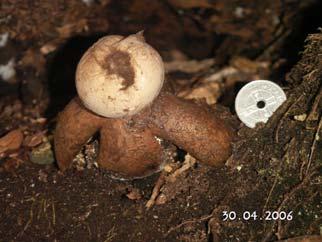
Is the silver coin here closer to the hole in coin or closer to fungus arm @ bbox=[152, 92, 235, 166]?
the hole in coin

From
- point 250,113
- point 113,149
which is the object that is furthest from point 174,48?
point 113,149

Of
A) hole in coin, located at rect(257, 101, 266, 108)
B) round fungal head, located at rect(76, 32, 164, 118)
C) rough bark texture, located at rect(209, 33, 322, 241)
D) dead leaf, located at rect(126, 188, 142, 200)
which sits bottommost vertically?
dead leaf, located at rect(126, 188, 142, 200)

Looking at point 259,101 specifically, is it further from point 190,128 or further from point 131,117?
point 131,117

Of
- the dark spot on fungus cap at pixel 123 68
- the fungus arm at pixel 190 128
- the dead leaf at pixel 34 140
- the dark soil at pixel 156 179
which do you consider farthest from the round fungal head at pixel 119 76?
the dead leaf at pixel 34 140

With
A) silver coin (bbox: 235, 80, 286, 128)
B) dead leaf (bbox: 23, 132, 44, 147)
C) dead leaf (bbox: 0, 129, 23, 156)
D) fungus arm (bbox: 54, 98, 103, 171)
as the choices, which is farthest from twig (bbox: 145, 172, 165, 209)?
dead leaf (bbox: 0, 129, 23, 156)

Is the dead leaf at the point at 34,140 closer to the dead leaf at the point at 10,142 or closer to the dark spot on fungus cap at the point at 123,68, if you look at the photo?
the dead leaf at the point at 10,142

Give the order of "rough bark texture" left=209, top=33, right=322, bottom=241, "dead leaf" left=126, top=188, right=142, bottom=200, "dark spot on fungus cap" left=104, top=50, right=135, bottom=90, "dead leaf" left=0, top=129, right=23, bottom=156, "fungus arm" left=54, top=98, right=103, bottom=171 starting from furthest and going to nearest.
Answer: "dead leaf" left=0, top=129, right=23, bottom=156 → "dead leaf" left=126, top=188, right=142, bottom=200 → "fungus arm" left=54, top=98, right=103, bottom=171 → "rough bark texture" left=209, top=33, right=322, bottom=241 → "dark spot on fungus cap" left=104, top=50, right=135, bottom=90

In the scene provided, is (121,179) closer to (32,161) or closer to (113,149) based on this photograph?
(113,149)

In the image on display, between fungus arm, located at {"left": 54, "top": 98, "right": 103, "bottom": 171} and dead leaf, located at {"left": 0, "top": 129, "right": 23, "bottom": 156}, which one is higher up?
fungus arm, located at {"left": 54, "top": 98, "right": 103, "bottom": 171}
